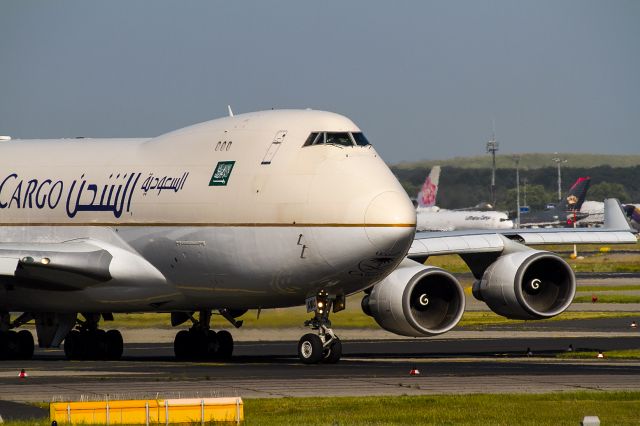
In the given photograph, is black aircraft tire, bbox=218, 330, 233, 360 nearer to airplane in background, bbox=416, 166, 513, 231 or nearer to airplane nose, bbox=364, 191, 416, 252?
airplane nose, bbox=364, 191, 416, 252

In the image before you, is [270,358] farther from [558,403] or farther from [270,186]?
[558,403]

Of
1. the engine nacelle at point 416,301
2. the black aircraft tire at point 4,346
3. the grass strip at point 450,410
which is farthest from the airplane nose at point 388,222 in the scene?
the black aircraft tire at point 4,346

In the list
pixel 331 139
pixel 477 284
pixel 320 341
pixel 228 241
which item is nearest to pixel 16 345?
pixel 228 241

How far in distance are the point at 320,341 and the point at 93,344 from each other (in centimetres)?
825

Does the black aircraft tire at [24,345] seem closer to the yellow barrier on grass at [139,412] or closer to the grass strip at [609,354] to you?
the grass strip at [609,354]

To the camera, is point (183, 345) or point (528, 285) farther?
point (183, 345)

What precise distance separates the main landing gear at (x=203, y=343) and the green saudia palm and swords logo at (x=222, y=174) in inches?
214

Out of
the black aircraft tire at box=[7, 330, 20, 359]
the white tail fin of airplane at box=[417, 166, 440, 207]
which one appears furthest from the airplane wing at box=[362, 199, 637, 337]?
the white tail fin of airplane at box=[417, 166, 440, 207]

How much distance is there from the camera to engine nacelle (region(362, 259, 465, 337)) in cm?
3412

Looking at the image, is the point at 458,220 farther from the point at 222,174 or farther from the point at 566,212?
the point at 222,174

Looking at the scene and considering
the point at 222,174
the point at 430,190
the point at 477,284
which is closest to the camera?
the point at 222,174

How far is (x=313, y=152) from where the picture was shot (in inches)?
1252

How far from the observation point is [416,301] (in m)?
35.1

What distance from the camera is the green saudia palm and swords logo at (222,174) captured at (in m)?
32.7
